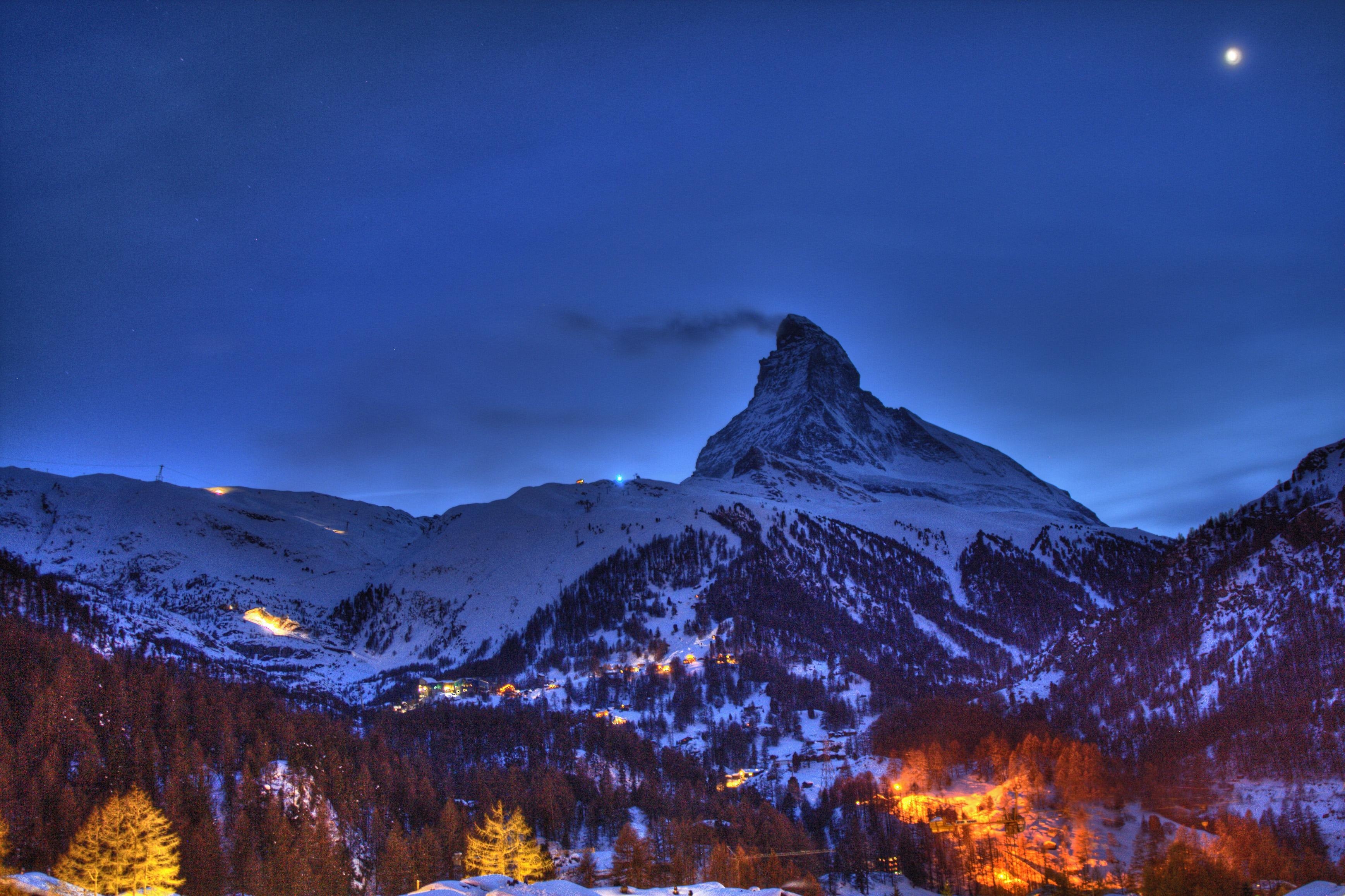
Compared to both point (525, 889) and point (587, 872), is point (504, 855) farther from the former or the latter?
point (525, 889)

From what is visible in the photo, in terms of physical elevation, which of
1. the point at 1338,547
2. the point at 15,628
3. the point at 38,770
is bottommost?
the point at 38,770

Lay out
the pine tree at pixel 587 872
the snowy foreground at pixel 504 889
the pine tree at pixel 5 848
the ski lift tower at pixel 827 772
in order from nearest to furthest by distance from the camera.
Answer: the snowy foreground at pixel 504 889
the pine tree at pixel 5 848
the pine tree at pixel 587 872
the ski lift tower at pixel 827 772

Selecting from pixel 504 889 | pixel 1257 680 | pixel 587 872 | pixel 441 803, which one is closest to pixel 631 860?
pixel 587 872

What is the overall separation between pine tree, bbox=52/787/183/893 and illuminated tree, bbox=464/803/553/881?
107 ft

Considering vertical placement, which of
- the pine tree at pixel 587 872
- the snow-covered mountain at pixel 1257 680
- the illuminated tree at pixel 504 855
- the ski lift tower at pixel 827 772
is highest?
the snow-covered mountain at pixel 1257 680

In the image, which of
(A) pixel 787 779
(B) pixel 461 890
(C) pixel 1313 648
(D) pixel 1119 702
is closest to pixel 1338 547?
(C) pixel 1313 648

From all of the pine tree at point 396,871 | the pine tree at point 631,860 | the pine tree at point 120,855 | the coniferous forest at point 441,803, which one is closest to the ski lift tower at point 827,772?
the coniferous forest at point 441,803

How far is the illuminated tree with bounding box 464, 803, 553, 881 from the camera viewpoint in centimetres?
11144

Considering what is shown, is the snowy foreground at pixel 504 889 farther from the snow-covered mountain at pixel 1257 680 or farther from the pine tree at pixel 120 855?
the snow-covered mountain at pixel 1257 680

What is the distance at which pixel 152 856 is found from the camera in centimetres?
9019

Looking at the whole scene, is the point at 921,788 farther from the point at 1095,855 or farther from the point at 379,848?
the point at 379,848

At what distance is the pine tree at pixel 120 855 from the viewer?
87062 mm

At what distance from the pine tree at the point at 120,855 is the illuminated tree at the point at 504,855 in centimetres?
3268

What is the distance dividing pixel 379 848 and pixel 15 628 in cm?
9177
